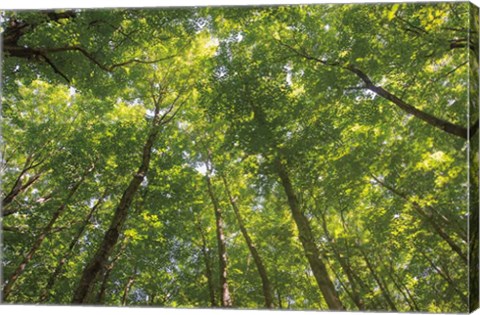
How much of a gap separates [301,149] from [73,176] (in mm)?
3697

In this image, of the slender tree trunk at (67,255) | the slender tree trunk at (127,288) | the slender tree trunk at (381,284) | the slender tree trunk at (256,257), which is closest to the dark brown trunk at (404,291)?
the slender tree trunk at (381,284)

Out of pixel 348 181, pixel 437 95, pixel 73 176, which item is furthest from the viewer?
pixel 73 176

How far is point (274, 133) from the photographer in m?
6.43

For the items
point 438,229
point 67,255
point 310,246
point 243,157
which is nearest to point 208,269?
point 310,246

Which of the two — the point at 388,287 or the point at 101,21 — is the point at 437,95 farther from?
the point at 101,21

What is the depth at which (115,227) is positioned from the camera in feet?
20.5

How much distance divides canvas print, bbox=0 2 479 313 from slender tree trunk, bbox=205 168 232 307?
0.09 ft

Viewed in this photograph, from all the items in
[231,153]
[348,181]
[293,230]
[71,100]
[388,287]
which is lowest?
[388,287]

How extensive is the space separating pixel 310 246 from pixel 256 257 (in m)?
0.77

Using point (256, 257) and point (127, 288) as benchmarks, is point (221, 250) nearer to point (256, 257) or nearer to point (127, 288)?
point (256, 257)

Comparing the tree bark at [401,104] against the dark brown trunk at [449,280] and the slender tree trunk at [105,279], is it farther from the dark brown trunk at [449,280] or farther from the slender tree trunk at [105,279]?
the slender tree trunk at [105,279]

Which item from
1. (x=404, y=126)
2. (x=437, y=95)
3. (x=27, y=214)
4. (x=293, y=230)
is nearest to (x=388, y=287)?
(x=293, y=230)

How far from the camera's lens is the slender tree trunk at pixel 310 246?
5508 mm

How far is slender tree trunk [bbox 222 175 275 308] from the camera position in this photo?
5.52 m
